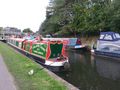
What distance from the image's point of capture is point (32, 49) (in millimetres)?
20766

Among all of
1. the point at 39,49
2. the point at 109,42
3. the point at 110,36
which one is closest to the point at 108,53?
the point at 109,42

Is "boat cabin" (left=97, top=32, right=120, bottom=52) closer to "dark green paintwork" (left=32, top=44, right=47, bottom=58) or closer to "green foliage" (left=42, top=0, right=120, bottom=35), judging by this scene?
"green foliage" (left=42, top=0, right=120, bottom=35)

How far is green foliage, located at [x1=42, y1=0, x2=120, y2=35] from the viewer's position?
30078mm

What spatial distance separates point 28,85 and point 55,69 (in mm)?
7468

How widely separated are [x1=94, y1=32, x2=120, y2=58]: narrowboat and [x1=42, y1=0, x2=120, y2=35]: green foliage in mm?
3509

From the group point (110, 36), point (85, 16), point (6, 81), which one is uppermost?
point (85, 16)

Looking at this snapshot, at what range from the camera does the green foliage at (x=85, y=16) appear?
30078 mm

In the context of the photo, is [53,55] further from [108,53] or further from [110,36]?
[110,36]

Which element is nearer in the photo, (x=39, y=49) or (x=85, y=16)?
(x=39, y=49)

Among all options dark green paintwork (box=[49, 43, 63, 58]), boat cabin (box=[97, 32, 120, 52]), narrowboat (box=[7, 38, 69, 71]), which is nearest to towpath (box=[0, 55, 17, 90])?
narrowboat (box=[7, 38, 69, 71])

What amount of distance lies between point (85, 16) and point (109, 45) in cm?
1297

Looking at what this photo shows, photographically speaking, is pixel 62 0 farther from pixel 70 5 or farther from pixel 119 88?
pixel 119 88

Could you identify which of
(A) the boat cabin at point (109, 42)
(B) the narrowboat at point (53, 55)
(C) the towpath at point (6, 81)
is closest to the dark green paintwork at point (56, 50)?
(B) the narrowboat at point (53, 55)

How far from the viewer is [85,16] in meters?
37.1
